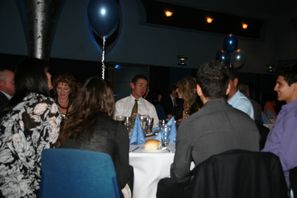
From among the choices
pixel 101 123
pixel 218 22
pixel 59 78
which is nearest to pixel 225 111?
pixel 101 123

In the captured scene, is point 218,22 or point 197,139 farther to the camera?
point 218,22

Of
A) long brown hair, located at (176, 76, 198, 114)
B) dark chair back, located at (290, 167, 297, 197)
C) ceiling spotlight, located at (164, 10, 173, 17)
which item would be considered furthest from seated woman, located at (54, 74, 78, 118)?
ceiling spotlight, located at (164, 10, 173, 17)

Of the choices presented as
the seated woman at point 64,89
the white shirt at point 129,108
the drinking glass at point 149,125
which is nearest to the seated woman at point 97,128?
the drinking glass at point 149,125

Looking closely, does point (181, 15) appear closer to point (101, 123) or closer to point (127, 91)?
point (127, 91)

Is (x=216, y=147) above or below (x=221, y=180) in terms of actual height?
above

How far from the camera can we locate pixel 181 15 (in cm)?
933

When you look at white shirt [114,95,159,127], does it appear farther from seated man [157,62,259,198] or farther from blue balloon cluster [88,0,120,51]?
seated man [157,62,259,198]

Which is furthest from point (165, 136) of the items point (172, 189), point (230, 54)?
point (230, 54)

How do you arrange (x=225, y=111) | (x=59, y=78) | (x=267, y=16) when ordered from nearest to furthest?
(x=225, y=111)
(x=59, y=78)
(x=267, y=16)

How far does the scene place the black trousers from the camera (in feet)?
5.78

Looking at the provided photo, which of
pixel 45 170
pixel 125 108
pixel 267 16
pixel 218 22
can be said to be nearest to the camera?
pixel 45 170

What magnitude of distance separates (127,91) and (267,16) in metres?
6.16

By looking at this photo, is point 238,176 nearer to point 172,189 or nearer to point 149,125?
point 172,189

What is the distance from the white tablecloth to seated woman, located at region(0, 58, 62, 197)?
0.64 metres
